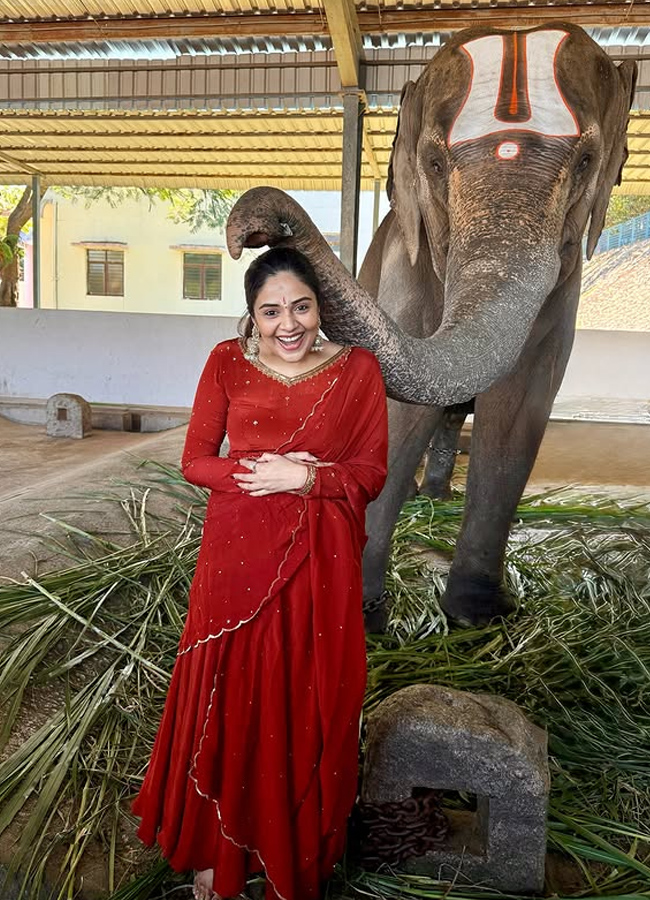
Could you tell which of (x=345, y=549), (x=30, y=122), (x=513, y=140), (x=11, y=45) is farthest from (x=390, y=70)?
(x=345, y=549)

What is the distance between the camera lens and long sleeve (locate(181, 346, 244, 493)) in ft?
5.58

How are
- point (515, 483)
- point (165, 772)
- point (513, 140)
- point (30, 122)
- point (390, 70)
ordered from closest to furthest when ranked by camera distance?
point (165, 772) → point (513, 140) → point (515, 483) → point (390, 70) → point (30, 122)

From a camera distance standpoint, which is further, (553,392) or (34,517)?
(34,517)

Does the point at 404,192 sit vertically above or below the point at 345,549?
above

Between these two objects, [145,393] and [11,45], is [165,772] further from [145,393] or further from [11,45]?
[145,393]

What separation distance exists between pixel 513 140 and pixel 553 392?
113cm

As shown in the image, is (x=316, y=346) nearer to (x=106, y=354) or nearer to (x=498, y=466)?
(x=498, y=466)

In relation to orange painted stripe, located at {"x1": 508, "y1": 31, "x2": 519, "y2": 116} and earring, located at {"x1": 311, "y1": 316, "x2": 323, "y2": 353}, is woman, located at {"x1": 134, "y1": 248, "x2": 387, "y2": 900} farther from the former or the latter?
orange painted stripe, located at {"x1": 508, "y1": 31, "x2": 519, "y2": 116}

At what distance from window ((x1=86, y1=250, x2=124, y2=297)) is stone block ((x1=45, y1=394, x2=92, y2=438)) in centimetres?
1200

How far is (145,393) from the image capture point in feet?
33.7

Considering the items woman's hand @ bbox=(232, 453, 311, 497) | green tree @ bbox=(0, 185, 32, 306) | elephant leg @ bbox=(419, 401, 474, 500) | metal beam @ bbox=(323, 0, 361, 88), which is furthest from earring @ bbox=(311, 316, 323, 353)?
green tree @ bbox=(0, 185, 32, 306)

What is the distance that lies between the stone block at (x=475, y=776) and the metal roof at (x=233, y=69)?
235 inches

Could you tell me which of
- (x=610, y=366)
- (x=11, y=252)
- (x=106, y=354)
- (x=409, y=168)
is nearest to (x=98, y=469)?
(x=409, y=168)

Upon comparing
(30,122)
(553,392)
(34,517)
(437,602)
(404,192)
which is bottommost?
(437,602)
